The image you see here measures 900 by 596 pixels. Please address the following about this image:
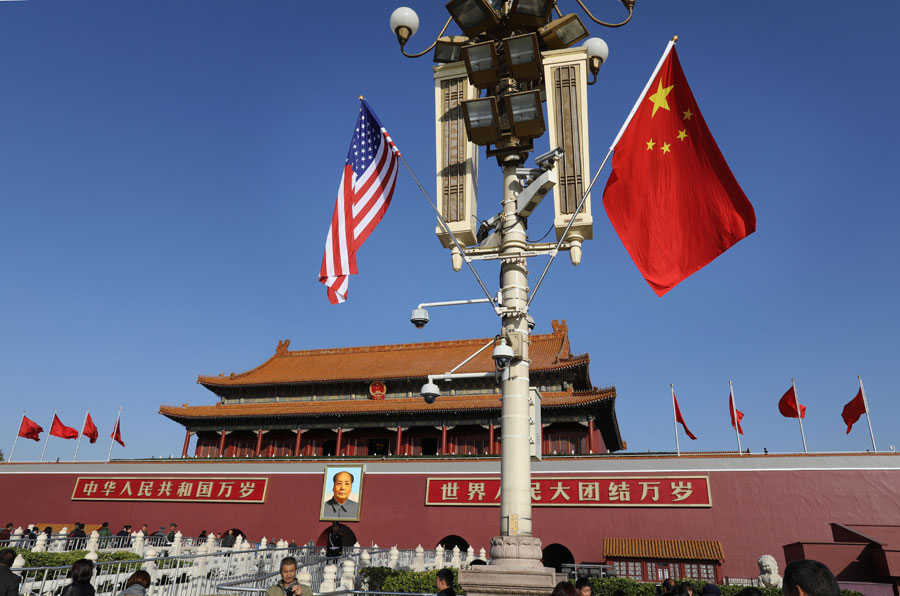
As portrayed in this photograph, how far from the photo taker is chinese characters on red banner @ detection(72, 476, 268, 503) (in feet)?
84.3

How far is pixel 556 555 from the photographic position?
79.1ft

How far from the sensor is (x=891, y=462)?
18.9m

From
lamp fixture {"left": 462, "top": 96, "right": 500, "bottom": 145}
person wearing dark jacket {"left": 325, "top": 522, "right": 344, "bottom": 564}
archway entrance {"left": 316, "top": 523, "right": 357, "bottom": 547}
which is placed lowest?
person wearing dark jacket {"left": 325, "top": 522, "right": 344, "bottom": 564}

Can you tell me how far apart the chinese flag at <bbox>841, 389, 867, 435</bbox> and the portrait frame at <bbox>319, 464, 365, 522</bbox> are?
18394mm

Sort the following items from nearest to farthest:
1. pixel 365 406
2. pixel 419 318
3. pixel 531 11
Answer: pixel 419 318
pixel 531 11
pixel 365 406


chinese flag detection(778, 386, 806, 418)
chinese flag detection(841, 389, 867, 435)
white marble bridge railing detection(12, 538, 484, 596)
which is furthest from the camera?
chinese flag detection(778, 386, 806, 418)

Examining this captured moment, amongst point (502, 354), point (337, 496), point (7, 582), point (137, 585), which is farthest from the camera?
point (337, 496)

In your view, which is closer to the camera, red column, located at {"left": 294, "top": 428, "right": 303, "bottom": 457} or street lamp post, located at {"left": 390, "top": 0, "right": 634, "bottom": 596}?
street lamp post, located at {"left": 390, "top": 0, "right": 634, "bottom": 596}

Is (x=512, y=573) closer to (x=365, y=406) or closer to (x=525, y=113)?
(x=525, y=113)

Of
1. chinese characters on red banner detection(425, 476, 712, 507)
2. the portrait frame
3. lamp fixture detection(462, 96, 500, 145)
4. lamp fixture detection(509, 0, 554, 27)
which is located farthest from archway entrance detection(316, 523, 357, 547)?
lamp fixture detection(509, 0, 554, 27)

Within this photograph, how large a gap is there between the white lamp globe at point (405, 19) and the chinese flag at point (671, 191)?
4017mm

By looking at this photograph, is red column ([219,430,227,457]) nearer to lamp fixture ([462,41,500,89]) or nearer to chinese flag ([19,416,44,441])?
chinese flag ([19,416,44,441])

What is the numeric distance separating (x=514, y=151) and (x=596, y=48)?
253 cm

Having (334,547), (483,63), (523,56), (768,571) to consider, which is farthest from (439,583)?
(768,571)
